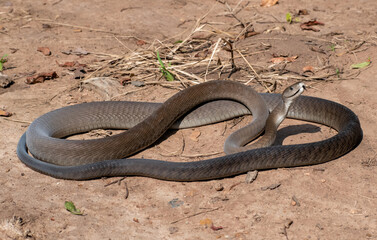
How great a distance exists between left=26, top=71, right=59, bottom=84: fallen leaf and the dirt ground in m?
0.09

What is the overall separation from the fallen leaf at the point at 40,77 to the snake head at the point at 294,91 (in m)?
3.85

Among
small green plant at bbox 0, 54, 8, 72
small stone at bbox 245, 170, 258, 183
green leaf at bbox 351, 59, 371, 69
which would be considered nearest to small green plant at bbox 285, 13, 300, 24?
green leaf at bbox 351, 59, 371, 69

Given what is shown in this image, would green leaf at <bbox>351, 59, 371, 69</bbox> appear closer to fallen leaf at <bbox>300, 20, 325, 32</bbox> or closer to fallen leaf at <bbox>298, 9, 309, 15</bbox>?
fallen leaf at <bbox>300, 20, 325, 32</bbox>

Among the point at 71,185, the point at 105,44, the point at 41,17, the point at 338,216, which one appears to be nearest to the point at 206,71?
the point at 105,44

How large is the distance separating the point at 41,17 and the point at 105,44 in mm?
2001

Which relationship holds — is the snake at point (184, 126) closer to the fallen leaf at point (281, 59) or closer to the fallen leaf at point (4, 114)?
the fallen leaf at point (4, 114)

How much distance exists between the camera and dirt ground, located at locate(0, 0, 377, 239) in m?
4.15

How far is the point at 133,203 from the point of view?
4539 millimetres

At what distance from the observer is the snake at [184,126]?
15.8ft

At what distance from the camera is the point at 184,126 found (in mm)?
6000

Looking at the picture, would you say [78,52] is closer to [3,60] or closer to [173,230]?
[3,60]

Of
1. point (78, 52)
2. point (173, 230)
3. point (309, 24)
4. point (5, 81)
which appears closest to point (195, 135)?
point (173, 230)

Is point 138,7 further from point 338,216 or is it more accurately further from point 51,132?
point 338,216

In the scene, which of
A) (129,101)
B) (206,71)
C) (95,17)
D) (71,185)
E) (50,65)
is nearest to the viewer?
(71,185)
